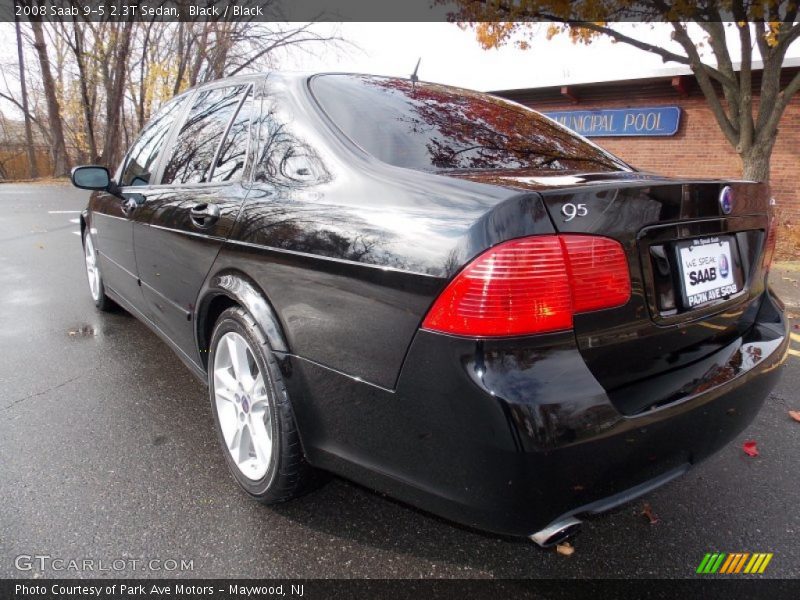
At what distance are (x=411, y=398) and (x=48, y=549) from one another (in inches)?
56.5

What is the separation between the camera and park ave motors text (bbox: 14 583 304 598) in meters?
1.68

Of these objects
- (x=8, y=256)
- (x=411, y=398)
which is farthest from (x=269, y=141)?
(x=8, y=256)

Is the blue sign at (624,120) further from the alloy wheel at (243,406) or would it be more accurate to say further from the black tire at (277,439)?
the black tire at (277,439)

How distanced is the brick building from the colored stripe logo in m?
9.39

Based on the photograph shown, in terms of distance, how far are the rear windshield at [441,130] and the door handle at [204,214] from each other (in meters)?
0.63

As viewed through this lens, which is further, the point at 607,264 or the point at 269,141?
the point at 269,141

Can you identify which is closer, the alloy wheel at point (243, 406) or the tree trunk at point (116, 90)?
the alloy wheel at point (243, 406)

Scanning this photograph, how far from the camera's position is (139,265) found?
3.11 metres

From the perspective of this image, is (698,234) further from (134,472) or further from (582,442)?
(134,472)

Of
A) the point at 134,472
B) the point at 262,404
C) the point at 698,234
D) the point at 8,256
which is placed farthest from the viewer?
the point at 8,256

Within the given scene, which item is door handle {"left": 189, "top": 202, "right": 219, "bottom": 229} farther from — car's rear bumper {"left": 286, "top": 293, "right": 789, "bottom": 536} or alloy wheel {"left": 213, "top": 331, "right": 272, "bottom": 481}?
car's rear bumper {"left": 286, "top": 293, "right": 789, "bottom": 536}

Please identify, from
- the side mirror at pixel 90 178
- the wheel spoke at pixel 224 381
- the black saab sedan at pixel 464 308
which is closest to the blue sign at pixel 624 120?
the side mirror at pixel 90 178

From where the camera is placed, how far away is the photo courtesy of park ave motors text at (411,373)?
4.46 feet

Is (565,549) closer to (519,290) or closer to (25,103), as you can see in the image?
(519,290)
